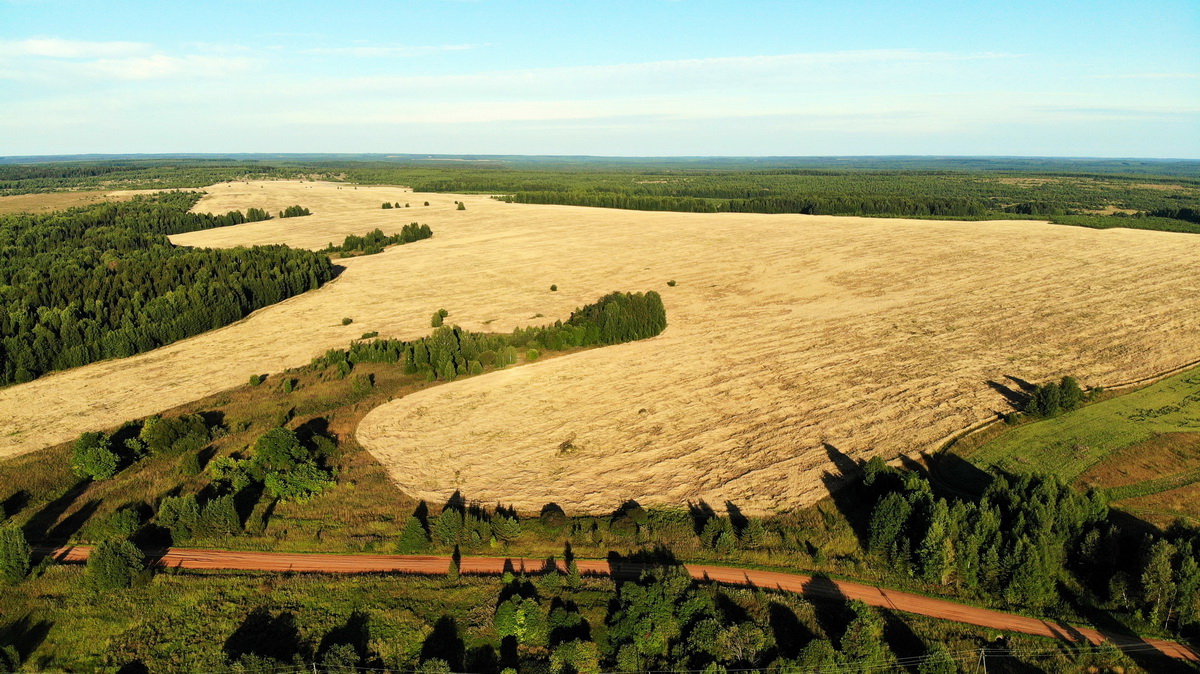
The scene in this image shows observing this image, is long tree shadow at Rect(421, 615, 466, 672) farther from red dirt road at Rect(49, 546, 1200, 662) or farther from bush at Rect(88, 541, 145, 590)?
bush at Rect(88, 541, 145, 590)

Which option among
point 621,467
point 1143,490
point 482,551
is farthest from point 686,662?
point 1143,490

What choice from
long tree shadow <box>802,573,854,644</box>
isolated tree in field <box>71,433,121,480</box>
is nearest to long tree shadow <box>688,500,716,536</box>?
long tree shadow <box>802,573,854,644</box>

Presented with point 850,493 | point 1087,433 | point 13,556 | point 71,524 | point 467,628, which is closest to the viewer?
point 467,628

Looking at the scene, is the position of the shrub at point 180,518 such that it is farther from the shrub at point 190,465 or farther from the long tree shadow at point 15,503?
the long tree shadow at point 15,503

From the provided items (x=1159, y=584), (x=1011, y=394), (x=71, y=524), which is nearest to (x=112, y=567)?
(x=71, y=524)

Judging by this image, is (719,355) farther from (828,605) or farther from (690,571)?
(828,605)

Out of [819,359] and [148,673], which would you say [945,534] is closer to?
[819,359]
